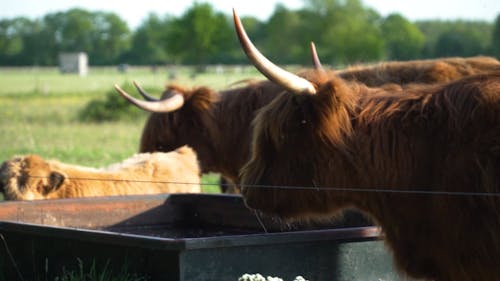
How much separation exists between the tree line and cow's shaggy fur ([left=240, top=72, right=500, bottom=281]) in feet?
17.8

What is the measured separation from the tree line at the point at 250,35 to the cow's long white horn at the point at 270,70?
557 cm

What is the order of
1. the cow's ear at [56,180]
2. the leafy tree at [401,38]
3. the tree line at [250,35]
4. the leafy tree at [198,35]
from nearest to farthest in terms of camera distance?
the cow's ear at [56,180], the leafy tree at [401,38], the tree line at [250,35], the leafy tree at [198,35]

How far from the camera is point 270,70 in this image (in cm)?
466

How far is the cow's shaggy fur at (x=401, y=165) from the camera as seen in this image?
448 centimetres

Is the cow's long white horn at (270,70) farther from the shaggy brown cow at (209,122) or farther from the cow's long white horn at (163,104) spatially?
the cow's long white horn at (163,104)

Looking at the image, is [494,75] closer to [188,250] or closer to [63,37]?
[188,250]

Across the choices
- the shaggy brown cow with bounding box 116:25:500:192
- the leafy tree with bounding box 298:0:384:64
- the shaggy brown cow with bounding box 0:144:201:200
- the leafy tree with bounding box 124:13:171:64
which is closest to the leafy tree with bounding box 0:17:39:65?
the leafy tree with bounding box 124:13:171:64

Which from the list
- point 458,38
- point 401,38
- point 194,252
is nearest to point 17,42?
point 458,38

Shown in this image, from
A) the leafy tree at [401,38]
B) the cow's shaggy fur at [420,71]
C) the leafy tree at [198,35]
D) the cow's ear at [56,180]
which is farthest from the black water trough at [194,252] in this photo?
the leafy tree at [198,35]

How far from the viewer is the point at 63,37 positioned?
403 ft

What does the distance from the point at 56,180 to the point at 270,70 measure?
4204 mm

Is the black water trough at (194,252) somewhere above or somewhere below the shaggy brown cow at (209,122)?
above

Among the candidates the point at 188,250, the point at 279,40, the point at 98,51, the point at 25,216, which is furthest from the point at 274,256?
the point at 98,51

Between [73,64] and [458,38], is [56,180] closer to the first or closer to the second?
[458,38]
